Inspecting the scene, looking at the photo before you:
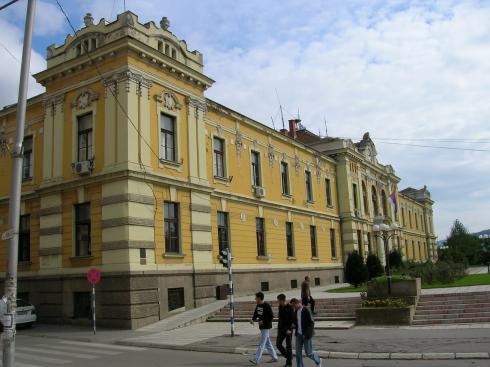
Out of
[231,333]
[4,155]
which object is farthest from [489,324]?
[4,155]

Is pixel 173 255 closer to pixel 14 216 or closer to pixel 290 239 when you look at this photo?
pixel 14 216

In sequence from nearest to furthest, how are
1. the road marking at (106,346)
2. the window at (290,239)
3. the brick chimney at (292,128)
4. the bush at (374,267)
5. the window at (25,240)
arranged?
the road marking at (106,346), the window at (25,240), the window at (290,239), the bush at (374,267), the brick chimney at (292,128)

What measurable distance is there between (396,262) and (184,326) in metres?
26.9

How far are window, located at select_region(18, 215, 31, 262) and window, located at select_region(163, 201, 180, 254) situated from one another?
24.9ft

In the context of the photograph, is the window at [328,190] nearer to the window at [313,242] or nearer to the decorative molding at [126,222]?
the window at [313,242]

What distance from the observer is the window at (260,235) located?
30469 mm

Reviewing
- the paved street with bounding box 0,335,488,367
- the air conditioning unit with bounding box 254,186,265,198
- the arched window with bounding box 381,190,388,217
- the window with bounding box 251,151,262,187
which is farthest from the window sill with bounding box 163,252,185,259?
the arched window with bounding box 381,190,388,217

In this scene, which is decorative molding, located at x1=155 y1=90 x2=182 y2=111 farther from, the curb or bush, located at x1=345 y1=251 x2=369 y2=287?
bush, located at x1=345 y1=251 x2=369 y2=287

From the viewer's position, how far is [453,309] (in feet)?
61.8

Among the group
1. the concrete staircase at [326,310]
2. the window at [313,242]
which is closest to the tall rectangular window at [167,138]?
the concrete staircase at [326,310]

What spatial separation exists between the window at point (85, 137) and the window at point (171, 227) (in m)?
4.23

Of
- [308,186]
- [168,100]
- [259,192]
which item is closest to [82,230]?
[168,100]

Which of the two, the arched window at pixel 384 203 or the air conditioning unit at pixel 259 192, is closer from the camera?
the air conditioning unit at pixel 259 192

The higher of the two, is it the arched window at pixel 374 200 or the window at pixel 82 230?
the arched window at pixel 374 200
